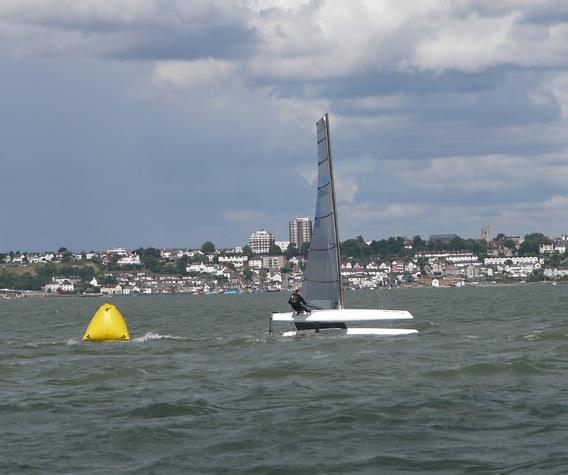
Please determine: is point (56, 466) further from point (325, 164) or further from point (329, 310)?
point (325, 164)

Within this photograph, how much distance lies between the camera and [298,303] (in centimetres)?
3809

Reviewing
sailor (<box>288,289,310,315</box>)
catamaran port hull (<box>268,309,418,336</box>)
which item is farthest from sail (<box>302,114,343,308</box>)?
sailor (<box>288,289,310,315</box>)

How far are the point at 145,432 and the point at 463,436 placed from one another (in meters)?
4.69

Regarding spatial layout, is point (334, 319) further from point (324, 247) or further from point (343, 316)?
point (324, 247)

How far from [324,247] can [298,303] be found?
10.5 ft

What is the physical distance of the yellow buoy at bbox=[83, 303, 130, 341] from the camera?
135 ft

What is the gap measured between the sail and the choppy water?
361cm

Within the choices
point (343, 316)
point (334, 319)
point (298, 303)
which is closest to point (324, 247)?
point (298, 303)

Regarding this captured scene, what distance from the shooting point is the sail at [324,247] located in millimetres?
40094

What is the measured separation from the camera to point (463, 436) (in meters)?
19.3

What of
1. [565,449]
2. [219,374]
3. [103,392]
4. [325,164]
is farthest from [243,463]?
[325,164]

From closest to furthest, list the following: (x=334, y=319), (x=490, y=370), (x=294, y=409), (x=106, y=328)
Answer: (x=294, y=409) → (x=490, y=370) → (x=334, y=319) → (x=106, y=328)

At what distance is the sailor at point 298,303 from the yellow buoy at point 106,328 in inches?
244

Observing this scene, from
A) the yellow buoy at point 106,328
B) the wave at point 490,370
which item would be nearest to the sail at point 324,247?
the yellow buoy at point 106,328
